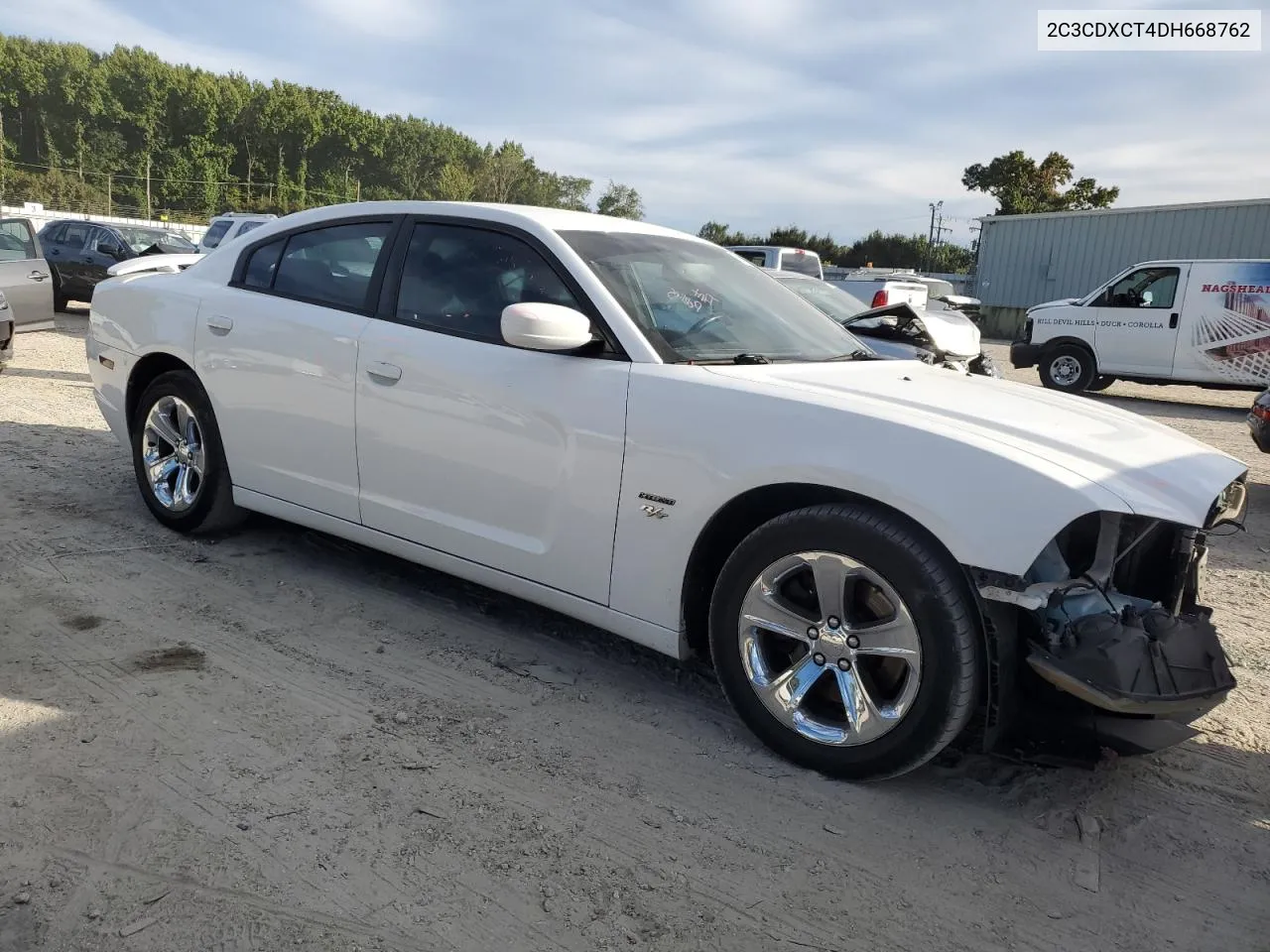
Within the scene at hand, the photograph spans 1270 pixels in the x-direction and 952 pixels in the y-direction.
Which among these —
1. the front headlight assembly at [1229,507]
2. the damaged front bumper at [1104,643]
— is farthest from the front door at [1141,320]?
the damaged front bumper at [1104,643]

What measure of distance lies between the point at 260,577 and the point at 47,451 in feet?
10.0

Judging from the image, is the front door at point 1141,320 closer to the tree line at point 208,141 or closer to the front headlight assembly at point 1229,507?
the front headlight assembly at point 1229,507

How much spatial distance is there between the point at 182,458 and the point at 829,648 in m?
3.40

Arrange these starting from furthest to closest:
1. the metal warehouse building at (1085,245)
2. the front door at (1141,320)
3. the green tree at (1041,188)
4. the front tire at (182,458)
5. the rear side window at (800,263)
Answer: the green tree at (1041,188) < the metal warehouse building at (1085,245) < the rear side window at (800,263) < the front door at (1141,320) < the front tire at (182,458)

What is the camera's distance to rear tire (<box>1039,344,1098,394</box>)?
564 inches

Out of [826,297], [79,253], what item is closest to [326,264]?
[826,297]

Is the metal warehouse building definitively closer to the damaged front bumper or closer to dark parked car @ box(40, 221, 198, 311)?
dark parked car @ box(40, 221, 198, 311)

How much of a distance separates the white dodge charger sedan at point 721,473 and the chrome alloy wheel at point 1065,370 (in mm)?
11987

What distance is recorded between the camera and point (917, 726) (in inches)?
101

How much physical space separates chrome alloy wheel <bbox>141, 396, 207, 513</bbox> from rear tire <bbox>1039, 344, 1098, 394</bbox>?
42.2 feet

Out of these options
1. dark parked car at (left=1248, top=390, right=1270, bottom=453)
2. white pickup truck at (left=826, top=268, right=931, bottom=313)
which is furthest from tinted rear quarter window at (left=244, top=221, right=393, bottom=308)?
white pickup truck at (left=826, top=268, right=931, bottom=313)

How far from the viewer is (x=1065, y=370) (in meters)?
14.6

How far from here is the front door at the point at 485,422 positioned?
3150mm

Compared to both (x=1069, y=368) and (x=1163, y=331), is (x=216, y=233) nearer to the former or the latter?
(x=1069, y=368)
